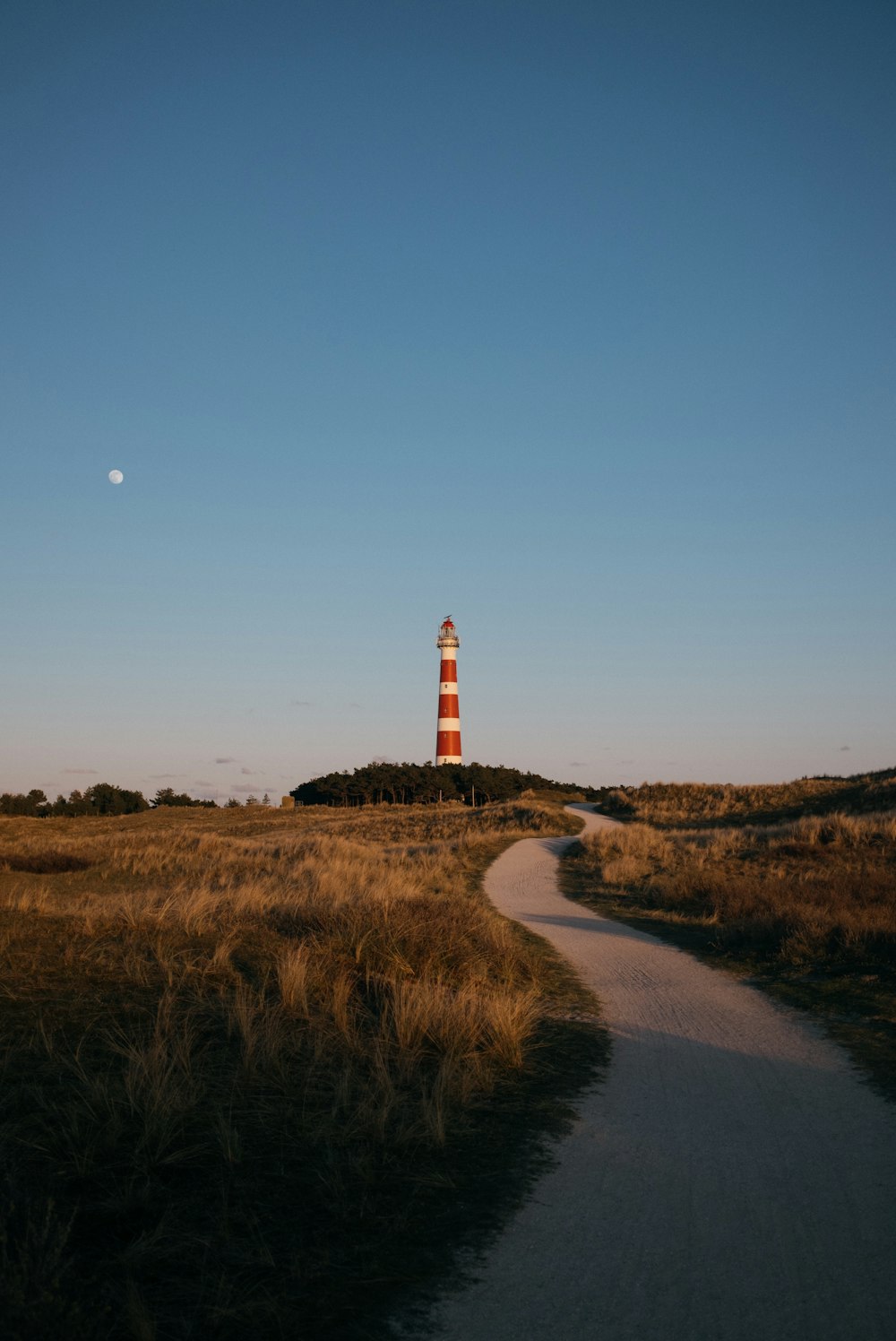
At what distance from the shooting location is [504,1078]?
271 inches

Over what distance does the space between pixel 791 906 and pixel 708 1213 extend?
10.00m

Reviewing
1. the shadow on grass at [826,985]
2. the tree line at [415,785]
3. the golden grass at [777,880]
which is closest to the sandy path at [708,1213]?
the shadow on grass at [826,985]

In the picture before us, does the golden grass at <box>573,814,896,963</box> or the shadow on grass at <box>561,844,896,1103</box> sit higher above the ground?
the golden grass at <box>573,814,896,963</box>

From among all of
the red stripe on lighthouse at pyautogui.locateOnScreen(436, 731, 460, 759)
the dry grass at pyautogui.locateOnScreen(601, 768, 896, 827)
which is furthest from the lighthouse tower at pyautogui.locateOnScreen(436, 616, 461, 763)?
the dry grass at pyautogui.locateOnScreen(601, 768, 896, 827)

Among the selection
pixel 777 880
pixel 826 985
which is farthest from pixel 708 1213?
pixel 777 880

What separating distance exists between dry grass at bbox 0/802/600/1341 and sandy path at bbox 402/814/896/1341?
553 mm

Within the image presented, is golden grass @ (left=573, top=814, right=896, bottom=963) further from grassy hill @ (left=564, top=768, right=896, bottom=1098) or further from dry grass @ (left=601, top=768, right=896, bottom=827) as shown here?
dry grass @ (left=601, top=768, right=896, bottom=827)

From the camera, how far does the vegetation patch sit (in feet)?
31.7

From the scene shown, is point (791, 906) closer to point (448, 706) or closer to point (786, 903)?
point (786, 903)

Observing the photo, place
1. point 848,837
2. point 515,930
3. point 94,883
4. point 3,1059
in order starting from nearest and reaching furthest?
1. point 3,1059
2. point 515,930
3. point 94,883
4. point 848,837

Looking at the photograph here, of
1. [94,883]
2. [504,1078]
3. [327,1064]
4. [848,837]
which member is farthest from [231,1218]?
[848,837]

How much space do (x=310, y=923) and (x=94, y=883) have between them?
14.1 m

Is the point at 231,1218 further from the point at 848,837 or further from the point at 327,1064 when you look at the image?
the point at 848,837

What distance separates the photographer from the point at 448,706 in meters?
76.1
